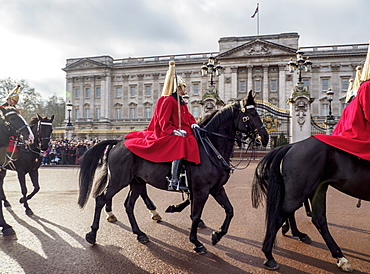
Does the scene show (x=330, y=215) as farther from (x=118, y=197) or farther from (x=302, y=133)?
(x=302, y=133)

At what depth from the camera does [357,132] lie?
3.51m

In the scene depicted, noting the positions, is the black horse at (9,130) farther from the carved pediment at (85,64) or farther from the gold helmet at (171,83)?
the carved pediment at (85,64)

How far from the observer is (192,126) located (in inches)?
176

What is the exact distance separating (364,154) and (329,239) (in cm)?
117

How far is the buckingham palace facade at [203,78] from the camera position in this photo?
152 ft

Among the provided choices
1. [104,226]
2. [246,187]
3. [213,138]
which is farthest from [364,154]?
[246,187]

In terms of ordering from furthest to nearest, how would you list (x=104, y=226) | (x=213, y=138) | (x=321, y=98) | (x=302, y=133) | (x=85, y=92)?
(x=85, y=92), (x=321, y=98), (x=302, y=133), (x=104, y=226), (x=213, y=138)

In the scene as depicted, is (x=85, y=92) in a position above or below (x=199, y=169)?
above

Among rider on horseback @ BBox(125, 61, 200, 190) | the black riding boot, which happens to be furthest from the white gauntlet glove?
the black riding boot

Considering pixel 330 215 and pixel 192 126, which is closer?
pixel 192 126

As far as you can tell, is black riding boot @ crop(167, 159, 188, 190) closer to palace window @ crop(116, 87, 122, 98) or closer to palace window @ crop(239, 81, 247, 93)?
palace window @ crop(239, 81, 247, 93)

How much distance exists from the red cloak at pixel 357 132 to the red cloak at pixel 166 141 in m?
1.81

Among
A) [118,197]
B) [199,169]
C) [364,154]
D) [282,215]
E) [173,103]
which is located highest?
[173,103]

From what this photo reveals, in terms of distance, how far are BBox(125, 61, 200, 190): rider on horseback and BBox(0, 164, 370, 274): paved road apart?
3.46 feet
